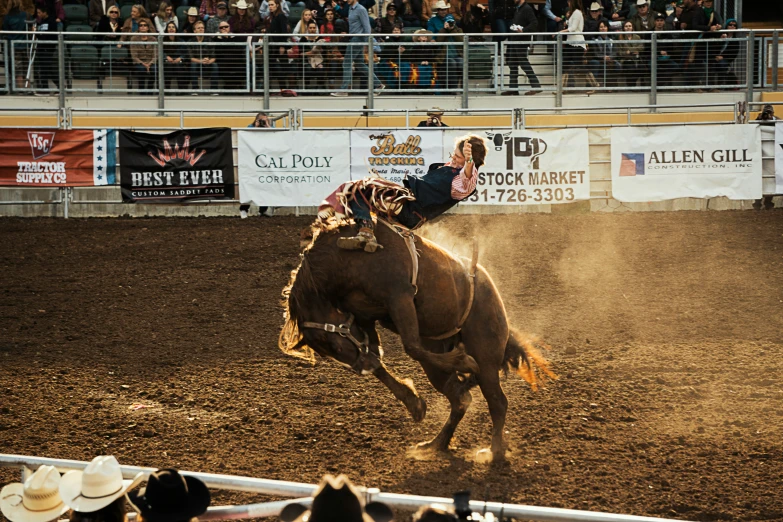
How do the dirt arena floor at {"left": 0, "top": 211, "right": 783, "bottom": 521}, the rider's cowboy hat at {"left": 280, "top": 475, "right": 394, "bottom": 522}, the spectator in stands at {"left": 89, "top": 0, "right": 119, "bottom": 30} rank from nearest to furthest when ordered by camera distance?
1. the rider's cowboy hat at {"left": 280, "top": 475, "right": 394, "bottom": 522}
2. the dirt arena floor at {"left": 0, "top": 211, "right": 783, "bottom": 521}
3. the spectator in stands at {"left": 89, "top": 0, "right": 119, "bottom": 30}

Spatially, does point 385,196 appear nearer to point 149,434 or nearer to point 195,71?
point 149,434

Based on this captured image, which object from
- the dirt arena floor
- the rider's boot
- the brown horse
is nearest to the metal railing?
the dirt arena floor

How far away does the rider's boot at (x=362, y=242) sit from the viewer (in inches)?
215

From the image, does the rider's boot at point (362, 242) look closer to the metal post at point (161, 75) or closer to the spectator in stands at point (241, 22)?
the metal post at point (161, 75)

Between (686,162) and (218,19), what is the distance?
30.2ft

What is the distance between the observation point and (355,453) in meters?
5.94

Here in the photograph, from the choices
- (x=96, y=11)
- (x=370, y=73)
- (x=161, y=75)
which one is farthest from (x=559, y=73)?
(x=96, y=11)

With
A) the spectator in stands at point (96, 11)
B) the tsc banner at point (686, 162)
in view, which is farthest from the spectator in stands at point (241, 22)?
the tsc banner at point (686, 162)

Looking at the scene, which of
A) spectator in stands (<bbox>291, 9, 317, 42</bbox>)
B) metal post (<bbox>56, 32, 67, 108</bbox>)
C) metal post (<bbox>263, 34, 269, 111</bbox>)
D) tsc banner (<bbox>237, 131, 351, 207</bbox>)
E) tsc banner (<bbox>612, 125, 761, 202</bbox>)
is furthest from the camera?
spectator in stands (<bbox>291, 9, 317, 42</bbox>)

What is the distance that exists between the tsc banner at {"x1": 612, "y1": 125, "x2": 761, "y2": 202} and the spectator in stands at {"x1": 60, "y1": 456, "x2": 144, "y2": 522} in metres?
13.8

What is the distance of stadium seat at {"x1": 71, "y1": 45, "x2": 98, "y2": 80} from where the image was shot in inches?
659

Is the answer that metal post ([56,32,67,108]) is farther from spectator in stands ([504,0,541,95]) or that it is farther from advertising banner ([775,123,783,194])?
advertising banner ([775,123,783,194])

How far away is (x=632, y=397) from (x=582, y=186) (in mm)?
9275

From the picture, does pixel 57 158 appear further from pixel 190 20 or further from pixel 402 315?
pixel 402 315
